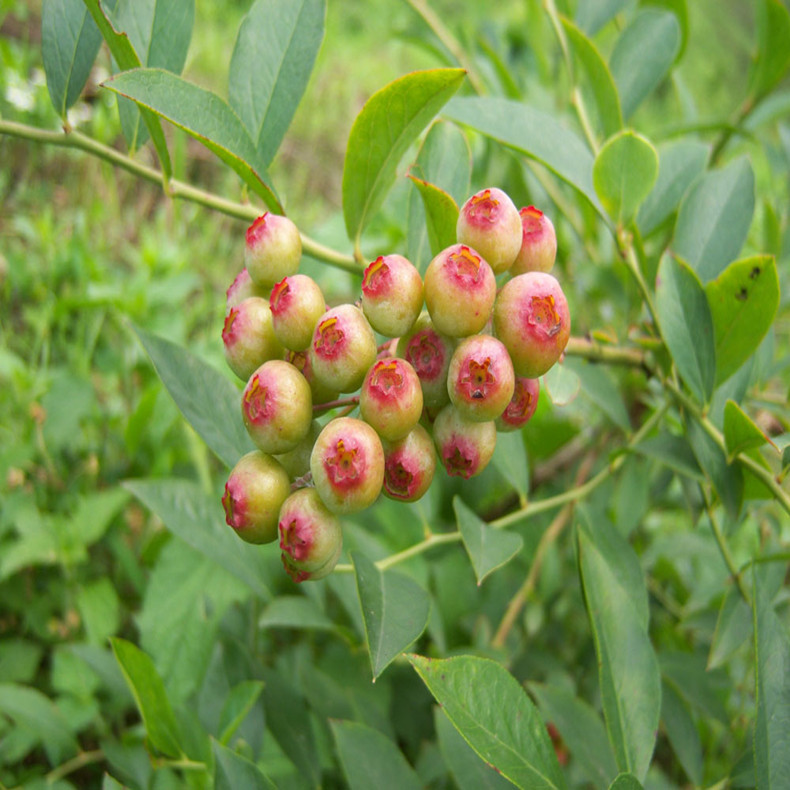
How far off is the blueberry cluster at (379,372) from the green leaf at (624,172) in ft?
0.56

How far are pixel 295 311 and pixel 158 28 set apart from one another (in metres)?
0.37

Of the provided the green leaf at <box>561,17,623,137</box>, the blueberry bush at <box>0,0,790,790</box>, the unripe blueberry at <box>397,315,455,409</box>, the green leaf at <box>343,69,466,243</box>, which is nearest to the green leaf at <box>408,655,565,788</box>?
the blueberry bush at <box>0,0,790,790</box>

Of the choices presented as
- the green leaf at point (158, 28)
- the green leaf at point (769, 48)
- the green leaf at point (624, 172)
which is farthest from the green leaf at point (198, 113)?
the green leaf at point (769, 48)

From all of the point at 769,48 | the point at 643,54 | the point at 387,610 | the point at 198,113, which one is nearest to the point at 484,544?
the point at 387,610

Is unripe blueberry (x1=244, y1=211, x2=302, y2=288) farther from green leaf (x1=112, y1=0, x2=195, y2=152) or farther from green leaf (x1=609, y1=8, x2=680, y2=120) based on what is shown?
green leaf (x1=609, y1=8, x2=680, y2=120)

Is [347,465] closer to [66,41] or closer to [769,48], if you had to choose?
[66,41]

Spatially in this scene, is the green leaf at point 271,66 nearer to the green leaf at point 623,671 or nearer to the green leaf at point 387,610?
the green leaf at point 387,610

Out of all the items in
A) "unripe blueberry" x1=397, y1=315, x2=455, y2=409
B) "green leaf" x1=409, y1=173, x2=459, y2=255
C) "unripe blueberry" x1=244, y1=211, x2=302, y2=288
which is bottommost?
"unripe blueberry" x1=397, y1=315, x2=455, y2=409

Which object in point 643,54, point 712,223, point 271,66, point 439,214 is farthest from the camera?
point 643,54

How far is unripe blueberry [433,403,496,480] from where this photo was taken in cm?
57

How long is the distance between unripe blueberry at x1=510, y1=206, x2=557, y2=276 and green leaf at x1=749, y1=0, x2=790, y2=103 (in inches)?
26.7

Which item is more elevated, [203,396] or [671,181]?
[671,181]

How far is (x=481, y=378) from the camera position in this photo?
1.74 feet

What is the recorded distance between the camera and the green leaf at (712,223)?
33.5 inches
